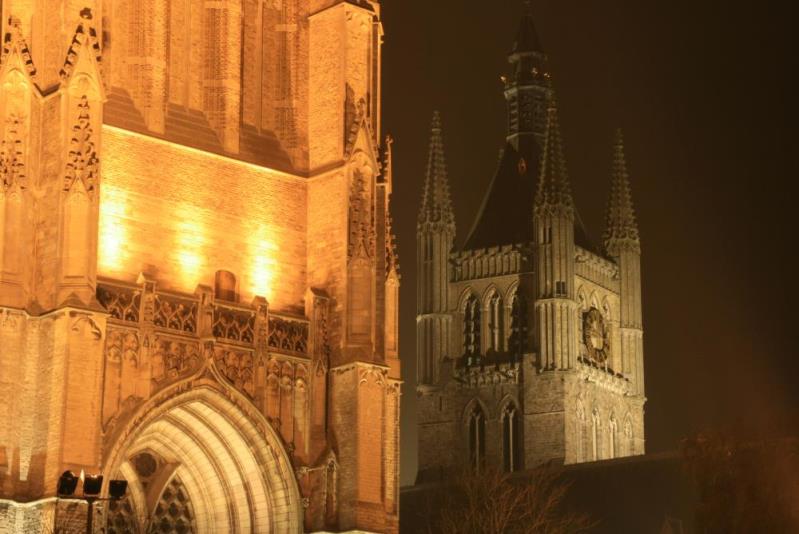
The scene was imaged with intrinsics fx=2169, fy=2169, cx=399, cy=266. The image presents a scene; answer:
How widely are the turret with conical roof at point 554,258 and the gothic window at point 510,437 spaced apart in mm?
2932

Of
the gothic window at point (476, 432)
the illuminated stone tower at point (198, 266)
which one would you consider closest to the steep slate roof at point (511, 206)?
the gothic window at point (476, 432)

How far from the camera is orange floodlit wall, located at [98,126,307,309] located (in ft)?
A: 139

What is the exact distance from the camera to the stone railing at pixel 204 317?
41312 mm

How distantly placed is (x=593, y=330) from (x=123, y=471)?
66.5 meters

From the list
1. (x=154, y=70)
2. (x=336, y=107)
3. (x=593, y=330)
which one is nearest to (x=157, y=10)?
(x=154, y=70)

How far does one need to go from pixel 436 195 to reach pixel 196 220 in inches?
2529

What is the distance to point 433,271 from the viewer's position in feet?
358

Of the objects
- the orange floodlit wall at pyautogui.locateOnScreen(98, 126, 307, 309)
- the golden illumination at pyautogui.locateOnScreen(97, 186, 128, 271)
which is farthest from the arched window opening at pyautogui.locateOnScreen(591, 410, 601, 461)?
the golden illumination at pyautogui.locateOnScreen(97, 186, 128, 271)

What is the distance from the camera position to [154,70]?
144ft

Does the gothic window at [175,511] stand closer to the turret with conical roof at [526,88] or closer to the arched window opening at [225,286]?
the arched window opening at [225,286]

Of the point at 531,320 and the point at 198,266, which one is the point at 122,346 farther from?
the point at 531,320

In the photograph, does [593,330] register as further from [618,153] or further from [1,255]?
[1,255]

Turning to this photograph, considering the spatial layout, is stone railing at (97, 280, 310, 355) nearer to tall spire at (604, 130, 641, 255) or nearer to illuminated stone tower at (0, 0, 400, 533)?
illuminated stone tower at (0, 0, 400, 533)

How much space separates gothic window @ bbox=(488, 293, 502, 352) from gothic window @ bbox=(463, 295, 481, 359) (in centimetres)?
71
